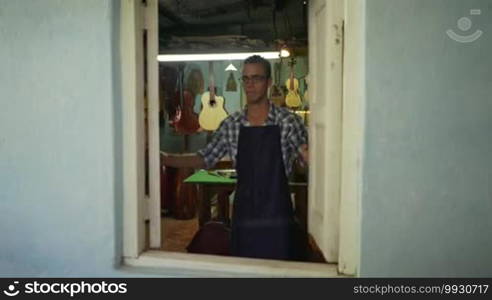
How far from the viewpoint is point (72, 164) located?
187 cm

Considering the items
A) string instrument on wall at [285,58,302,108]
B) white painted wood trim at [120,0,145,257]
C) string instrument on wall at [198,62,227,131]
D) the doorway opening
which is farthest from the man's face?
string instrument on wall at [285,58,302,108]

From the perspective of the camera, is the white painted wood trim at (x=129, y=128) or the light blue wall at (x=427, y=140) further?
the white painted wood trim at (x=129, y=128)

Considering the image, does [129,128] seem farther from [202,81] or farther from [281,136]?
[202,81]

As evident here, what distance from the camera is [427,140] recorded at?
1.54 m

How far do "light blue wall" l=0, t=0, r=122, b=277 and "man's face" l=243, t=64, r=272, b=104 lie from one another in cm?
112

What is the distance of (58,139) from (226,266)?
990mm

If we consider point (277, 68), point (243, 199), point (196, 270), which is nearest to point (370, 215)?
point (196, 270)

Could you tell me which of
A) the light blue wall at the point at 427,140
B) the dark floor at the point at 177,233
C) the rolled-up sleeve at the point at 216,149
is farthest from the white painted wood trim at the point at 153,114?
the dark floor at the point at 177,233

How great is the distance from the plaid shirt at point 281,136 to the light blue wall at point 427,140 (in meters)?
1.18

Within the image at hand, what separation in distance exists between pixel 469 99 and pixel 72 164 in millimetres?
1713

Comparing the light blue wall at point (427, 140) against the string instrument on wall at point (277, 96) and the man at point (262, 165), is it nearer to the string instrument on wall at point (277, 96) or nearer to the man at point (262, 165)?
the man at point (262, 165)

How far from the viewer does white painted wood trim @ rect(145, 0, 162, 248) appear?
2.05 meters

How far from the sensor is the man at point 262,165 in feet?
8.57

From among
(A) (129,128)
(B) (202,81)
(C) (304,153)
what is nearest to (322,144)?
(C) (304,153)
